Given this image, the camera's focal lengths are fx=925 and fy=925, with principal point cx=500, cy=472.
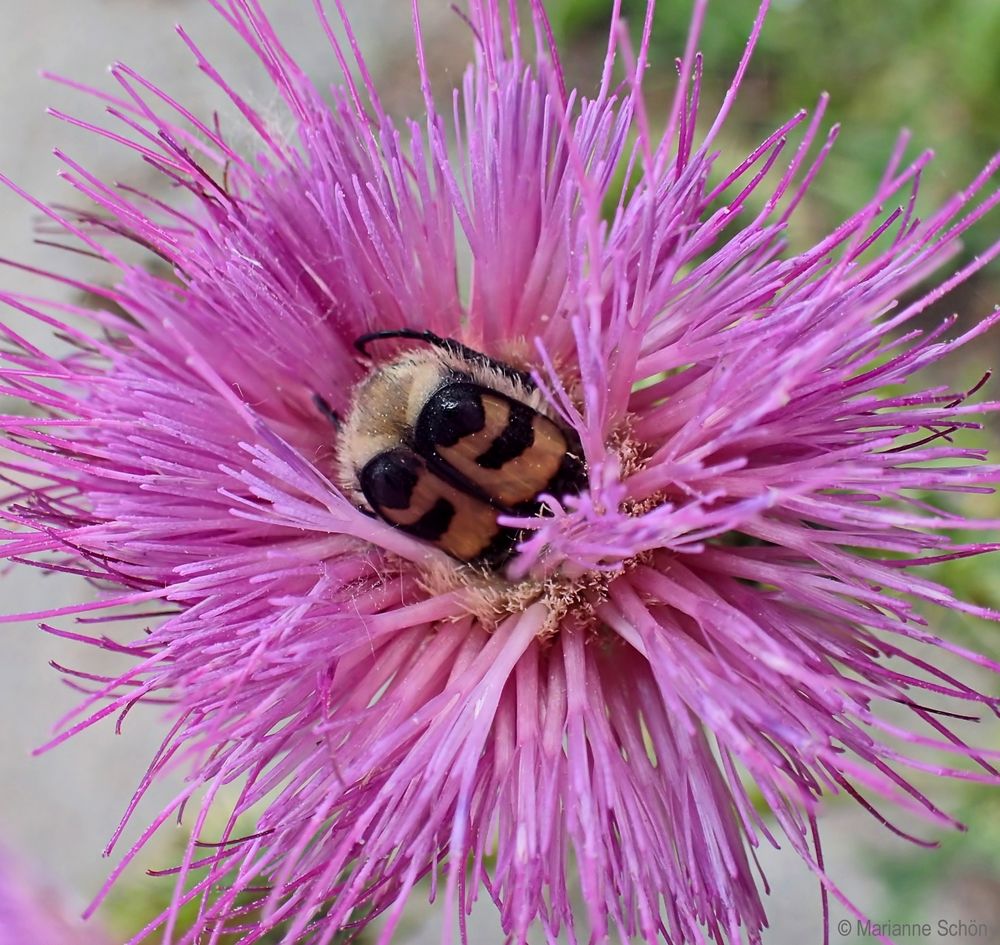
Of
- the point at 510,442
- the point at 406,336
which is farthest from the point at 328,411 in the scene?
the point at 510,442

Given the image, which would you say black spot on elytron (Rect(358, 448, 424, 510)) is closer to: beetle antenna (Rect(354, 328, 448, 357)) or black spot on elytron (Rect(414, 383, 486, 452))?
black spot on elytron (Rect(414, 383, 486, 452))

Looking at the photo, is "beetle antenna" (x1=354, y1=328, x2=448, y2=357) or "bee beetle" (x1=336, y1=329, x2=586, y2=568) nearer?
"bee beetle" (x1=336, y1=329, x2=586, y2=568)

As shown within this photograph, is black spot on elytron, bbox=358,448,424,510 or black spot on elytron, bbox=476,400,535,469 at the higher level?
black spot on elytron, bbox=476,400,535,469

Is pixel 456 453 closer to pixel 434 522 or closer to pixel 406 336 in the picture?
→ pixel 434 522

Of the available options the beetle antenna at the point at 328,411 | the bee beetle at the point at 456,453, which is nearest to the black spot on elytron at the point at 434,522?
the bee beetle at the point at 456,453

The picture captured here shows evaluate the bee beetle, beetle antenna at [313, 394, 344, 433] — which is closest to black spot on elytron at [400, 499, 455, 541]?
the bee beetle
